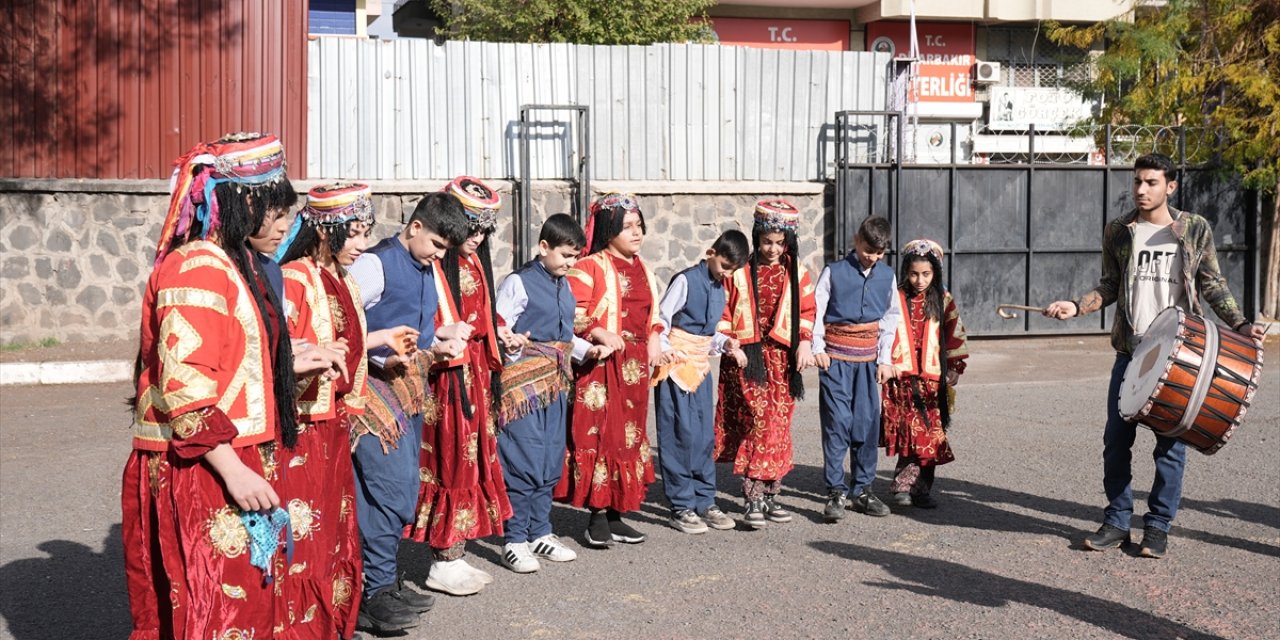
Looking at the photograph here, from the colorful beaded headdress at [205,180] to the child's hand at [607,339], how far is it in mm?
2988

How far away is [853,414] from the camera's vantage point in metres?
A: 7.73

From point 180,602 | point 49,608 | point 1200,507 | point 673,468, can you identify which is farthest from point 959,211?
point 180,602

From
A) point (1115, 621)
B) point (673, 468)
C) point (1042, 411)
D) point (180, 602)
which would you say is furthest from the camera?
point (1042, 411)

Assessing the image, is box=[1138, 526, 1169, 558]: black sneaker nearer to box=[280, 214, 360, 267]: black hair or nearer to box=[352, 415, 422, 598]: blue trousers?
box=[352, 415, 422, 598]: blue trousers

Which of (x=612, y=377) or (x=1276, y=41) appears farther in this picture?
(x=1276, y=41)

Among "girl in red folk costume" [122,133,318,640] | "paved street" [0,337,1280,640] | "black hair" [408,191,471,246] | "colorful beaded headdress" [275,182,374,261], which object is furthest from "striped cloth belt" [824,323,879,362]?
"girl in red folk costume" [122,133,318,640]

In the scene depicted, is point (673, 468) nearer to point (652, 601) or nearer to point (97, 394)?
point (652, 601)

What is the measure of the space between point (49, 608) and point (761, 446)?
11.7ft

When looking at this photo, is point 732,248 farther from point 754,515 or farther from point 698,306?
point 754,515

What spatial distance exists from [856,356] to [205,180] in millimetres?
4605

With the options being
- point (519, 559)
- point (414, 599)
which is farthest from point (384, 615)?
point (519, 559)

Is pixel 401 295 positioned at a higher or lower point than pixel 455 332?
higher

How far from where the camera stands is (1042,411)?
10.9 metres

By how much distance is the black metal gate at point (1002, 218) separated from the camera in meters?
15.3
